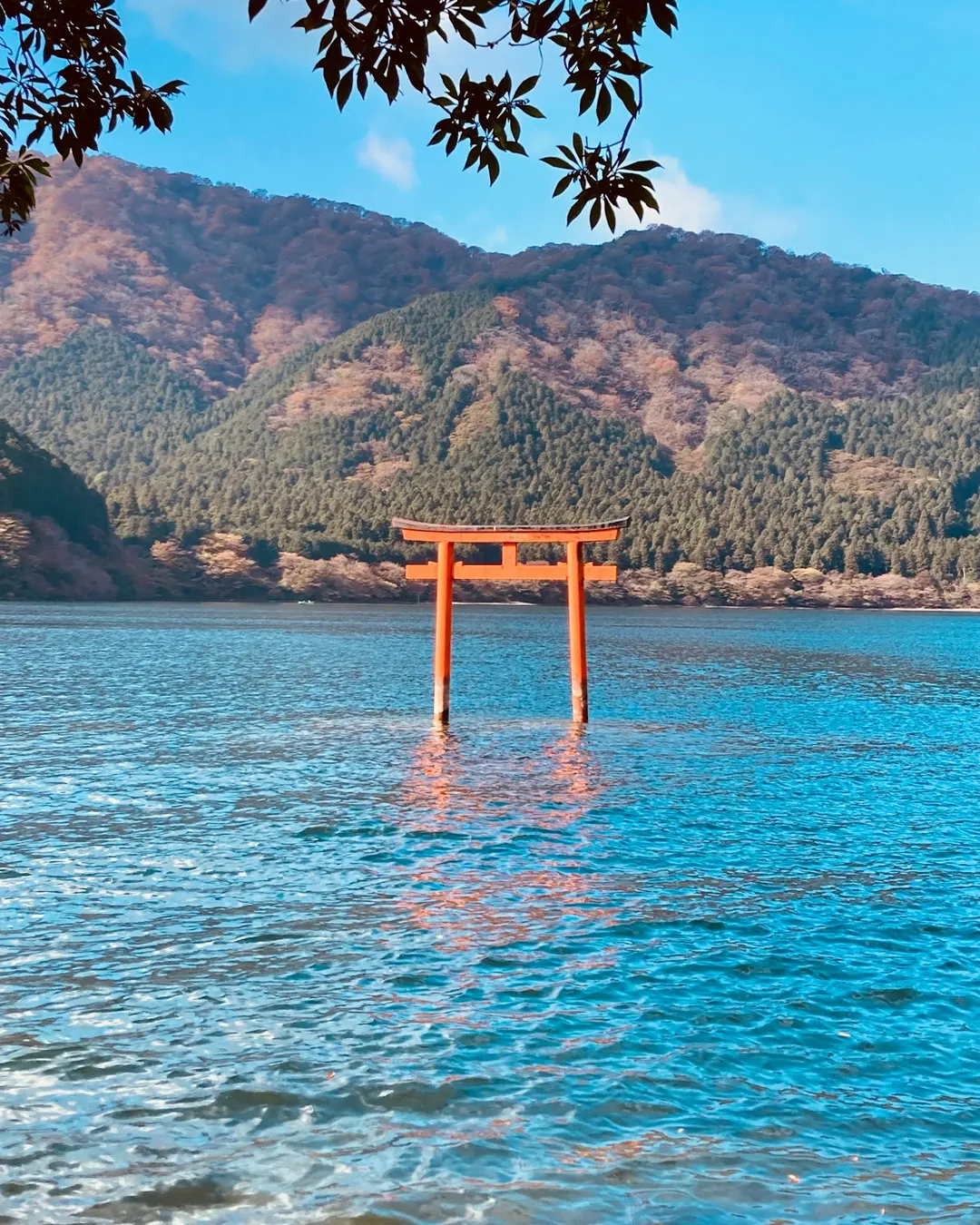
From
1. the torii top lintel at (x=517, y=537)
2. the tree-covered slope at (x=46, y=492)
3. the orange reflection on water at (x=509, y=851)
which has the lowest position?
the orange reflection on water at (x=509, y=851)

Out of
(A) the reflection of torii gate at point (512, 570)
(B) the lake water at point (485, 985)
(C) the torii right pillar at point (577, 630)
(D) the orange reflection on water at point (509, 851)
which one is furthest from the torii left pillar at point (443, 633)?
(D) the orange reflection on water at point (509, 851)

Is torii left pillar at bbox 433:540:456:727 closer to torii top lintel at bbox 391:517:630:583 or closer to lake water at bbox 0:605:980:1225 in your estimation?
torii top lintel at bbox 391:517:630:583

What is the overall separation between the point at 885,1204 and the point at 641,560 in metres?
175

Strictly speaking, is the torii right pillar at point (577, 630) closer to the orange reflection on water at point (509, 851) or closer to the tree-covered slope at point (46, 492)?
the orange reflection on water at point (509, 851)

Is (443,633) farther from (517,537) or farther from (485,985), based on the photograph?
(485,985)

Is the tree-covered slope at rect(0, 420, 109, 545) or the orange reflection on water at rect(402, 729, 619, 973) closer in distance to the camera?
the orange reflection on water at rect(402, 729, 619, 973)

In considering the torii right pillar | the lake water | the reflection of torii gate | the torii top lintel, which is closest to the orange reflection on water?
the lake water

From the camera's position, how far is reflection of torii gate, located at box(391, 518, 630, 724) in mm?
31875

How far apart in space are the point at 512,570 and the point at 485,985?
2197 centimetres

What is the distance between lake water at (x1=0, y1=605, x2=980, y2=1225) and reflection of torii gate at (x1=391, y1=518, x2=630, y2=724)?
566cm

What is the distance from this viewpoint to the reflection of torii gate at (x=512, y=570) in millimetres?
31875

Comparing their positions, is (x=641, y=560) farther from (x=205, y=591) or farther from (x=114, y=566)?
(x=114, y=566)

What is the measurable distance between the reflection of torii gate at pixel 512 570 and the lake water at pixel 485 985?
A: 18.6 ft

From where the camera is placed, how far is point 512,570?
3194 centimetres
